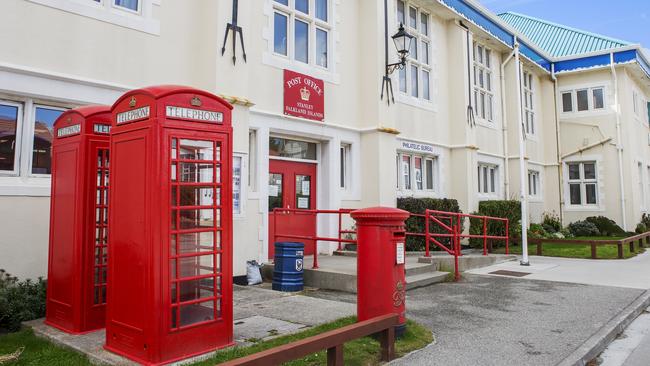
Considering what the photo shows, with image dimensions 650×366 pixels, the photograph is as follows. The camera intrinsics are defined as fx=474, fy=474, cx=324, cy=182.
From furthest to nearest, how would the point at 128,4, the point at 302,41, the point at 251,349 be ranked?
the point at 302,41 < the point at 128,4 < the point at 251,349

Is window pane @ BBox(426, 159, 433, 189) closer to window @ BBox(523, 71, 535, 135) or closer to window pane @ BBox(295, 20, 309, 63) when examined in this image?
window pane @ BBox(295, 20, 309, 63)

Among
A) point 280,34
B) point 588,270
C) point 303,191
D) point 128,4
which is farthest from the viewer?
point 588,270

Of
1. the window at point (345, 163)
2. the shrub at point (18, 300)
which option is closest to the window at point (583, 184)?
the window at point (345, 163)

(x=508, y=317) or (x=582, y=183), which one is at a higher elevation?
(x=582, y=183)

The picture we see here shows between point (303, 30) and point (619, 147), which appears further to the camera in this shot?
point (619, 147)

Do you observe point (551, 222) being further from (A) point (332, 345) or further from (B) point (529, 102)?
(A) point (332, 345)

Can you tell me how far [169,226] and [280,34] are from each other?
712 cm

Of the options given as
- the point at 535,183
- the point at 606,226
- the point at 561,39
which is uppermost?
the point at 561,39

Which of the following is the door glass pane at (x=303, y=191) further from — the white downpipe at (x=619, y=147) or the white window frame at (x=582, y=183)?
the white downpipe at (x=619, y=147)

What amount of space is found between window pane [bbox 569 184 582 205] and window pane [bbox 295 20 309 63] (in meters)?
17.0

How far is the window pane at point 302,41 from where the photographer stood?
10.8 meters

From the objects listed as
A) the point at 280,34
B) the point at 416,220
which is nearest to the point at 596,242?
the point at 416,220

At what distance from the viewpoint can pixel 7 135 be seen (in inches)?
260

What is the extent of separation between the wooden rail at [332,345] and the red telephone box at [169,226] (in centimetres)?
122
